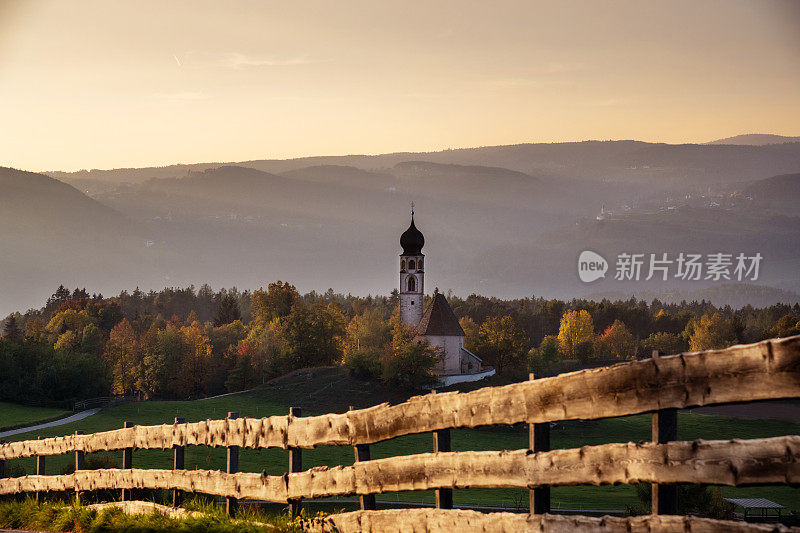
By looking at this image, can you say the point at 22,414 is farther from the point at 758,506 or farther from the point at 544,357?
the point at 544,357

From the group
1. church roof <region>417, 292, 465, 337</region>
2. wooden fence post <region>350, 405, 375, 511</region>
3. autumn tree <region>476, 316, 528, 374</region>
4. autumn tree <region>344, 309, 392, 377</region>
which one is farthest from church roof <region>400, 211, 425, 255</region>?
wooden fence post <region>350, 405, 375, 511</region>

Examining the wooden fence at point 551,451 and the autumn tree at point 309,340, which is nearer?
the wooden fence at point 551,451

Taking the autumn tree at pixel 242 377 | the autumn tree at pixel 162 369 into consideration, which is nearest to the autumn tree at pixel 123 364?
the autumn tree at pixel 162 369

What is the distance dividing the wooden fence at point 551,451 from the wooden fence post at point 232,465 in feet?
0.15

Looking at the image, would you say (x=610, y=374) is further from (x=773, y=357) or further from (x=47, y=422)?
(x=47, y=422)

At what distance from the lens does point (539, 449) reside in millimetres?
8742

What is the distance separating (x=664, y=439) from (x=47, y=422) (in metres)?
94.2

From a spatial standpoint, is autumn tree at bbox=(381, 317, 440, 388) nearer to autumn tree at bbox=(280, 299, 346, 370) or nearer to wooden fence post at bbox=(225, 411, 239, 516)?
autumn tree at bbox=(280, 299, 346, 370)

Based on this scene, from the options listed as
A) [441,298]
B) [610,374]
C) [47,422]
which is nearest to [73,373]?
[47,422]

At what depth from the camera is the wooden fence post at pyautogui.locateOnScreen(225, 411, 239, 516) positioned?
41.8ft

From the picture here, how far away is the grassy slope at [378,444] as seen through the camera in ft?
209

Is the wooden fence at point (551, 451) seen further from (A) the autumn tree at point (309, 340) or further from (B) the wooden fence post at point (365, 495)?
(A) the autumn tree at point (309, 340)

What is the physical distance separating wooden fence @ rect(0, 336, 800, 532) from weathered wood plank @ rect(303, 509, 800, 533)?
0.01 meters

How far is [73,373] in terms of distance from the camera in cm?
11694
